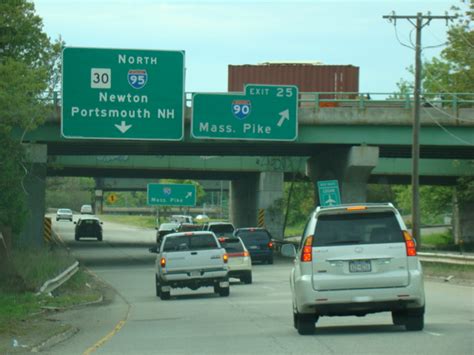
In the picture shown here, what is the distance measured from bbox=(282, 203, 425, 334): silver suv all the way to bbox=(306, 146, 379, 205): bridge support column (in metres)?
30.9

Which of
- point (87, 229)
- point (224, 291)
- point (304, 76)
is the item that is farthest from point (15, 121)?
point (87, 229)

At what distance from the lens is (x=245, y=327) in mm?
18547

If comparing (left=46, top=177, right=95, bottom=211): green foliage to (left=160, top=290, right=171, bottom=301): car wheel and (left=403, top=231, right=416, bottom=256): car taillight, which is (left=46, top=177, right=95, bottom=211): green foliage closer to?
(left=160, top=290, right=171, bottom=301): car wheel

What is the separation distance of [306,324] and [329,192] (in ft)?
77.7

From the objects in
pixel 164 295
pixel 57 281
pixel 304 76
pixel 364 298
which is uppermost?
pixel 304 76

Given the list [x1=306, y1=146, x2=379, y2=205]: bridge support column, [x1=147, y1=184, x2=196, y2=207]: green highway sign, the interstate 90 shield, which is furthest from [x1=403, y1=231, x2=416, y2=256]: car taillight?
[x1=147, y1=184, x2=196, y2=207]: green highway sign

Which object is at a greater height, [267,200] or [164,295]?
[267,200]

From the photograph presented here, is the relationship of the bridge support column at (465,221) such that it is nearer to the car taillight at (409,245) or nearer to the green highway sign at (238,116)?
the green highway sign at (238,116)

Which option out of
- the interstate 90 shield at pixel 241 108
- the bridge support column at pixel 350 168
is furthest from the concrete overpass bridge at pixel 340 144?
the interstate 90 shield at pixel 241 108

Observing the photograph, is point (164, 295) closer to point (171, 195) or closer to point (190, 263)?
point (190, 263)

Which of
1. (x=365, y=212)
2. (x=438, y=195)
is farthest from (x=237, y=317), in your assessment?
(x=438, y=195)

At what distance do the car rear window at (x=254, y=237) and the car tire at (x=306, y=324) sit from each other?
32391mm

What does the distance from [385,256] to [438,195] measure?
72.1 metres

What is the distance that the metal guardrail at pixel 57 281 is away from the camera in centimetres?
2723
